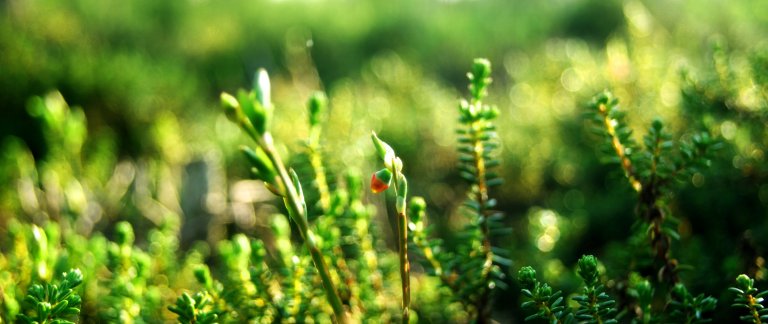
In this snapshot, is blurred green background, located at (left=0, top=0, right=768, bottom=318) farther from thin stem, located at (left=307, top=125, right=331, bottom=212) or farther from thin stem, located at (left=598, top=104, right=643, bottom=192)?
thin stem, located at (left=307, top=125, right=331, bottom=212)

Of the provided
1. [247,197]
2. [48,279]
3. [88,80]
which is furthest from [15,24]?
[48,279]

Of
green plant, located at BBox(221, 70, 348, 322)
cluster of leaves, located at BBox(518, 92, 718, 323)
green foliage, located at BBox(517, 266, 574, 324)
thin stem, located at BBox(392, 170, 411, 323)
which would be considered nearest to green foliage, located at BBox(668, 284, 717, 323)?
cluster of leaves, located at BBox(518, 92, 718, 323)

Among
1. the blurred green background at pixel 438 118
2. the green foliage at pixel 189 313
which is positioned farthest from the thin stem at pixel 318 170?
the green foliage at pixel 189 313

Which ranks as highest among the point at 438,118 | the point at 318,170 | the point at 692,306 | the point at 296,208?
the point at 438,118

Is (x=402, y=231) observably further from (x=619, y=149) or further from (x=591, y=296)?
(x=619, y=149)

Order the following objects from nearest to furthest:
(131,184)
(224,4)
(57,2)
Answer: (131,184)
(57,2)
(224,4)

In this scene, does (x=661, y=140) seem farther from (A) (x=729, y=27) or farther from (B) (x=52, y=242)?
(A) (x=729, y=27)

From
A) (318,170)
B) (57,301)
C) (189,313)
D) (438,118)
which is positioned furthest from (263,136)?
(438,118)

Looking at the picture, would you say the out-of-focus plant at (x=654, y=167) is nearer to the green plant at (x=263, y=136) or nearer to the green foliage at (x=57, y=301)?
the green plant at (x=263, y=136)
